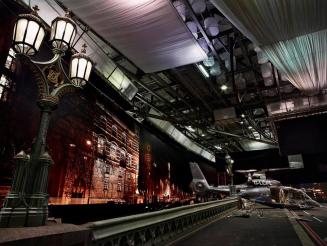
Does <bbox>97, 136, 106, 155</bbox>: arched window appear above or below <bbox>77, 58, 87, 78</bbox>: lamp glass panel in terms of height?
below

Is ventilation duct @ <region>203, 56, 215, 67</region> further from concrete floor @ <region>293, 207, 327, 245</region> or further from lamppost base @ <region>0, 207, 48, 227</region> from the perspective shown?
lamppost base @ <region>0, 207, 48, 227</region>

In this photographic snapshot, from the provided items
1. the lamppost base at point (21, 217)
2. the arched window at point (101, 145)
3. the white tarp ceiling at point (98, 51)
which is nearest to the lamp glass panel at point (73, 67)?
the lamppost base at point (21, 217)

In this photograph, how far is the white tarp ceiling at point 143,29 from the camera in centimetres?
468

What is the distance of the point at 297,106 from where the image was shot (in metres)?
8.89

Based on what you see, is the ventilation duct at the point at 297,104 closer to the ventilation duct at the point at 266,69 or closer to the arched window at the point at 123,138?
the ventilation duct at the point at 266,69

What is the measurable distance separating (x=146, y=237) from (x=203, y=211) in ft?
11.3

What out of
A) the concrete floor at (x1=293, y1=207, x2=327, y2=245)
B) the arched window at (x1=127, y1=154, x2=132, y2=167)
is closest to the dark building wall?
the arched window at (x1=127, y1=154, x2=132, y2=167)

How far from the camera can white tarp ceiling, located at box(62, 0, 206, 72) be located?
4676 mm

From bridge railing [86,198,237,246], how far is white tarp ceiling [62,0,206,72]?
4204 millimetres

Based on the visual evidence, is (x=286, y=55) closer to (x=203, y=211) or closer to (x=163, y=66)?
(x=163, y=66)

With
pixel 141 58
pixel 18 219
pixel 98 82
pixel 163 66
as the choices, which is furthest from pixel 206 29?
pixel 18 219

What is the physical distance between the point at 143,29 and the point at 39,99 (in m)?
3.39

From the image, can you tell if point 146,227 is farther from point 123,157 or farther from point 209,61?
point 209,61

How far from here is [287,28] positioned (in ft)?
12.9
